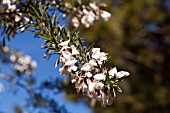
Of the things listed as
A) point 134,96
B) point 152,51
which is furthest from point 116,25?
point 134,96

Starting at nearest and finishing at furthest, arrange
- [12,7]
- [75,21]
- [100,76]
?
[100,76]
[12,7]
[75,21]

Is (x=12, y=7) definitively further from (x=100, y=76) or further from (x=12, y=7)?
(x=100, y=76)

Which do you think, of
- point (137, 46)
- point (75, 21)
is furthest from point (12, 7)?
point (137, 46)

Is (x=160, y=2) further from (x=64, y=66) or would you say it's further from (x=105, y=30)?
(x=64, y=66)

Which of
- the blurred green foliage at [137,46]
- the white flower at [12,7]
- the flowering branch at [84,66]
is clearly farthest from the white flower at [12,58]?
the blurred green foliage at [137,46]

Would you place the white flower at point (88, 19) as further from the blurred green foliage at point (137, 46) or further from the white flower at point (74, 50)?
the blurred green foliage at point (137, 46)
